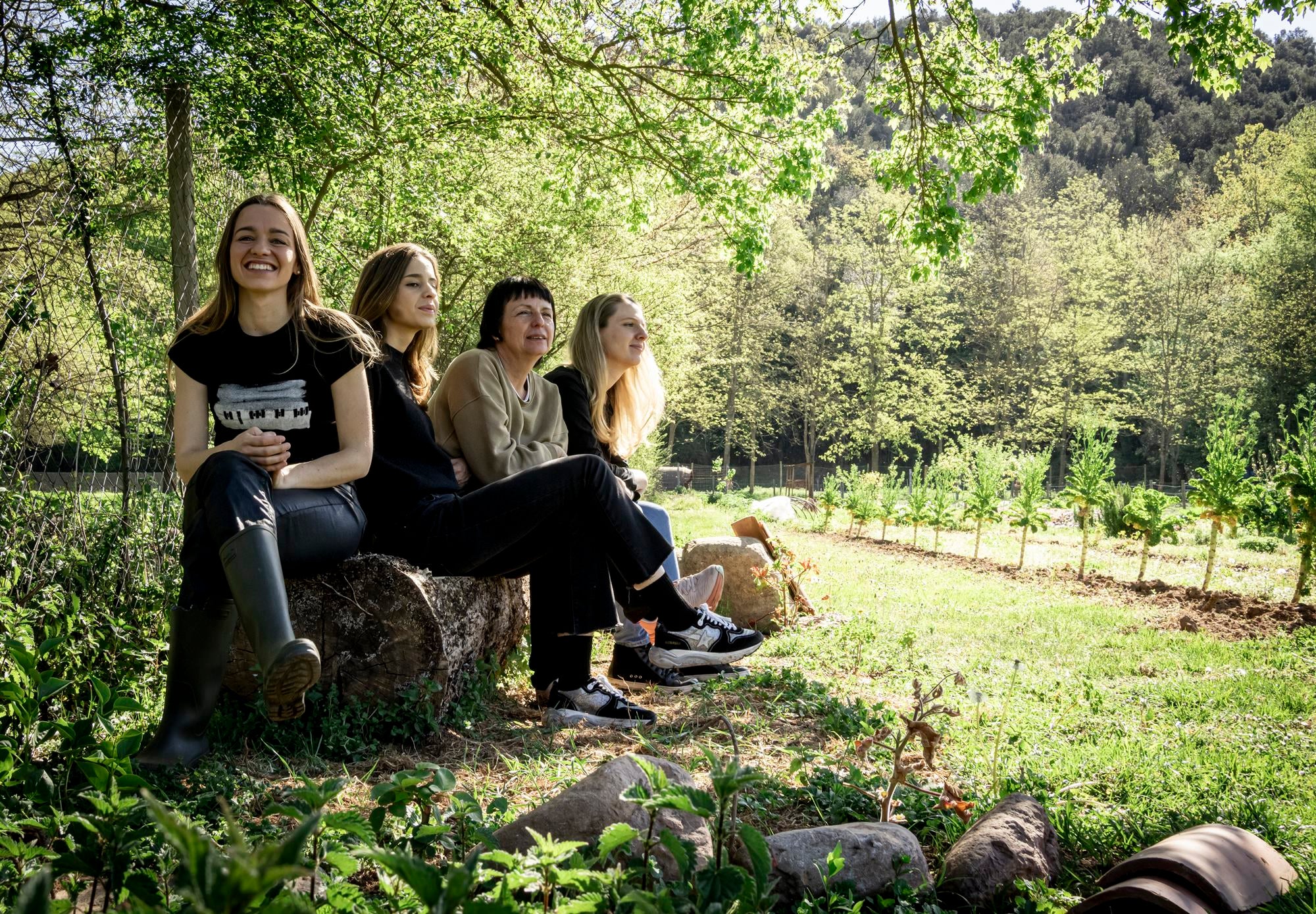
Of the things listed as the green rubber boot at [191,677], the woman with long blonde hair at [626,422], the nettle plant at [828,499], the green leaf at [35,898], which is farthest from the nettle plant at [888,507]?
the green leaf at [35,898]

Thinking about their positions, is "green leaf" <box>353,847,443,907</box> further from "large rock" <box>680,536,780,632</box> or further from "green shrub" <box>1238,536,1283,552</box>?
"green shrub" <box>1238,536,1283,552</box>

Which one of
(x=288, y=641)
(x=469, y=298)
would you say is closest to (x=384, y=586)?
(x=288, y=641)

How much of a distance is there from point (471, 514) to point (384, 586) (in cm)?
39

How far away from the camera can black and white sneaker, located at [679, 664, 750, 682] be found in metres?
4.40

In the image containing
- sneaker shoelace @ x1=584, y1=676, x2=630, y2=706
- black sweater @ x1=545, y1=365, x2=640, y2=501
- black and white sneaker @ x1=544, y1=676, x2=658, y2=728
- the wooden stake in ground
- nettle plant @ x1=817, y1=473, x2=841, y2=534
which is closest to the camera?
black and white sneaker @ x1=544, y1=676, x2=658, y2=728

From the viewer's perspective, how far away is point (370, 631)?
312 centimetres

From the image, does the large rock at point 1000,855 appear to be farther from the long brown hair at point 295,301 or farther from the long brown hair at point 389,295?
the long brown hair at point 389,295

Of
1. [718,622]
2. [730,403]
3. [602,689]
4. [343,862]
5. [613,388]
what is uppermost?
[730,403]

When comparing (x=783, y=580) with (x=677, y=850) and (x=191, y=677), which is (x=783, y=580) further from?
(x=677, y=850)

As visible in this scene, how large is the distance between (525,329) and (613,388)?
93cm

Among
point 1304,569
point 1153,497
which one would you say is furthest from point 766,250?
point 1304,569

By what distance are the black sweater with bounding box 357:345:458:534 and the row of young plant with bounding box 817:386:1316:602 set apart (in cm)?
729

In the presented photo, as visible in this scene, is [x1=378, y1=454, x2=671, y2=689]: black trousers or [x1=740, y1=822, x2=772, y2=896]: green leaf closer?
[x1=740, y1=822, x2=772, y2=896]: green leaf

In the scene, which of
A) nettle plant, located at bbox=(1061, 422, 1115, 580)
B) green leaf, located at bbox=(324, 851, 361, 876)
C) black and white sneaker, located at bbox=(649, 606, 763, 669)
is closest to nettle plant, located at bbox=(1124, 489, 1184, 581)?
nettle plant, located at bbox=(1061, 422, 1115, 580)
